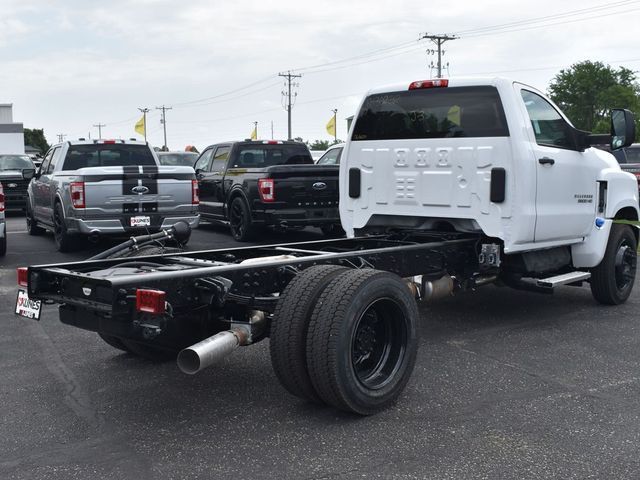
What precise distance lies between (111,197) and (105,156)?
1765 mm

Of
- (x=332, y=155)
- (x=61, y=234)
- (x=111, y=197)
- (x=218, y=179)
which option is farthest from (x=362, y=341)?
(x=332, y=155)

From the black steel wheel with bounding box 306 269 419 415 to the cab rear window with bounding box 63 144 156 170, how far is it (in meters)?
8.41

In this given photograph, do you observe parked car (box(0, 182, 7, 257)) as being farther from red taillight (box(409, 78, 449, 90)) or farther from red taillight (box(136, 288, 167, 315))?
red taillight (box(136, 288, 167, 315))

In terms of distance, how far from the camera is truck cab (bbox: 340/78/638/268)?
6.20 m

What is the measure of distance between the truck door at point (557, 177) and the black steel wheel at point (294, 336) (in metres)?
2.78

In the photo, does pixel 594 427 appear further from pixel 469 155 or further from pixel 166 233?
pixel 166 233

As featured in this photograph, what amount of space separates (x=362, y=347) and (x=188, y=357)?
1.15 metres

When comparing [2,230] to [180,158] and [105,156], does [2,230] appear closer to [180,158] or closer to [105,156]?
[105,156]

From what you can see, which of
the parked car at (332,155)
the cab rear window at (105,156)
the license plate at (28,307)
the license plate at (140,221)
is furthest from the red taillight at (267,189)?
the license plate at (28,307)

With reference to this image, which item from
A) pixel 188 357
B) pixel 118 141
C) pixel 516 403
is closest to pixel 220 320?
pixel 188 357

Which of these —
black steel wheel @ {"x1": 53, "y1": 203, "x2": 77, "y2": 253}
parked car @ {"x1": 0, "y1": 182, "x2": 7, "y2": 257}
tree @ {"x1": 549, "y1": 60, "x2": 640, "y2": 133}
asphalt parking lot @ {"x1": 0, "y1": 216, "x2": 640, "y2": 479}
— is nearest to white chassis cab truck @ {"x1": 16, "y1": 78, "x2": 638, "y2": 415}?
asphalt parking lot @ {"x1": 0, "y1": 216, "x2": 640, "y2": 479}

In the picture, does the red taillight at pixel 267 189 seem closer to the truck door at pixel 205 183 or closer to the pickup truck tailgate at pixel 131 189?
the pickup truck tailgate at pixel 131 189

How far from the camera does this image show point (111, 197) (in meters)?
10.7

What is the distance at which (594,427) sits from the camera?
4316 mm
